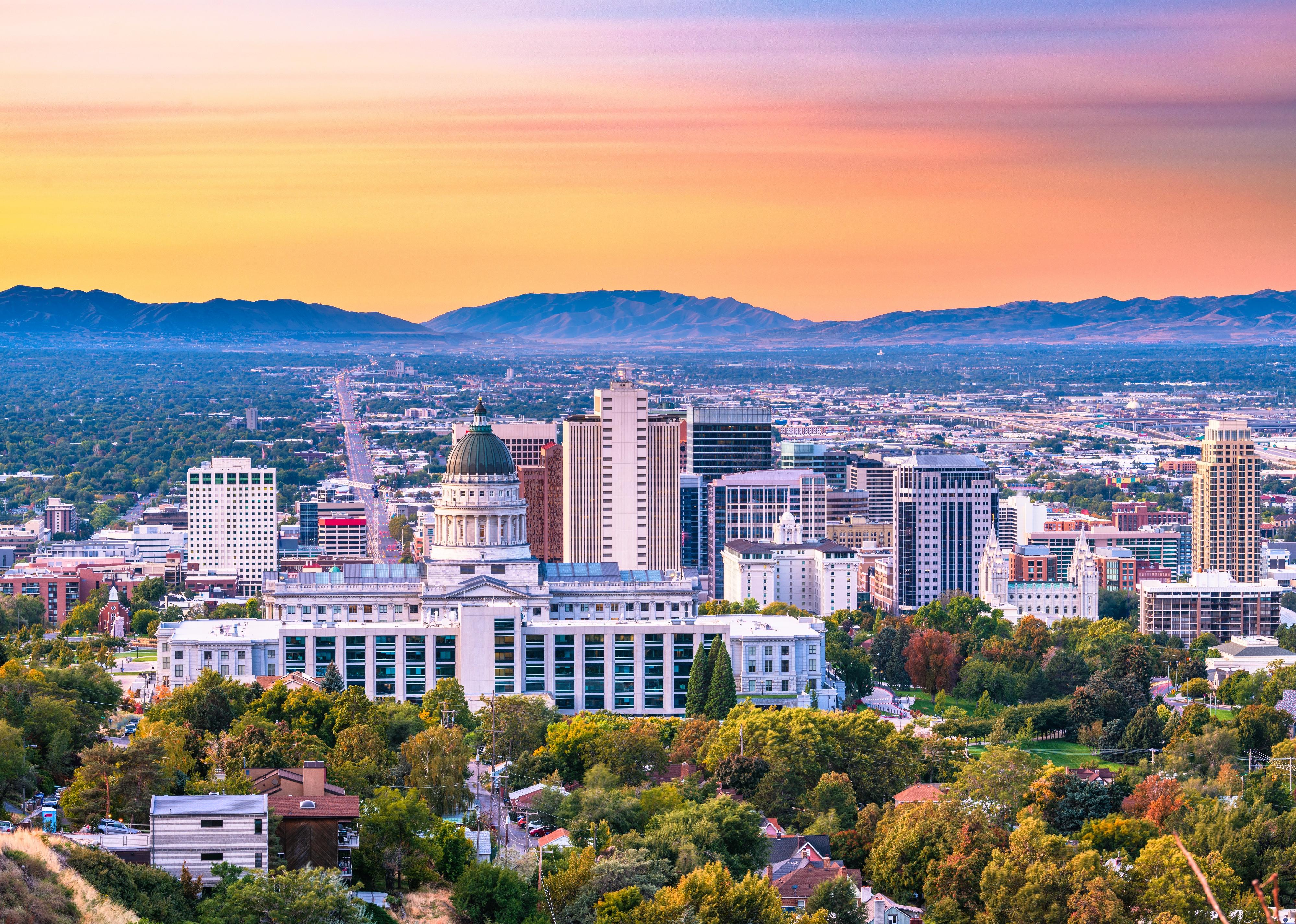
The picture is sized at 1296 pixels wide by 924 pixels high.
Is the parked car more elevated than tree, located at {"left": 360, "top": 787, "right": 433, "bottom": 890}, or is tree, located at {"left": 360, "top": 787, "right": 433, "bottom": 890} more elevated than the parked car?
the parked car

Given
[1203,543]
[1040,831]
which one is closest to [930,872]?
[1040,831]

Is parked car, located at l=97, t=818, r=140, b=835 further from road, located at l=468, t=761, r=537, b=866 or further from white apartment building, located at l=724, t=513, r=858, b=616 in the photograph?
white apartment building, located at l=724, t=513, r=858, b=616

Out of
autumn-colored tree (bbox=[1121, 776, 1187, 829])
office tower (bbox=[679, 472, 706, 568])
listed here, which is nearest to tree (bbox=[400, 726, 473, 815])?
autumn-colored tree (bbox=[1121, 776, 1187, 829])

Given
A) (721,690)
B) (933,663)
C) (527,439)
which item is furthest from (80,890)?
(527,439)

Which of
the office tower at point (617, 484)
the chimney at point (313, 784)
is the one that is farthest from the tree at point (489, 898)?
the office tower at point (617, 484)

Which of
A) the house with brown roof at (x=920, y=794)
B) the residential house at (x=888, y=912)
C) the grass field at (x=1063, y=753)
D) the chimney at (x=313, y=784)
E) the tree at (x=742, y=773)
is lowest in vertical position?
the grass field at (x=1063, y=753)

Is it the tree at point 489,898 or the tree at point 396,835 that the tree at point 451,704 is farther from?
the tree at point 489,898

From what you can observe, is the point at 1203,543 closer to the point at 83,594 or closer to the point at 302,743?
the point at 83,594
